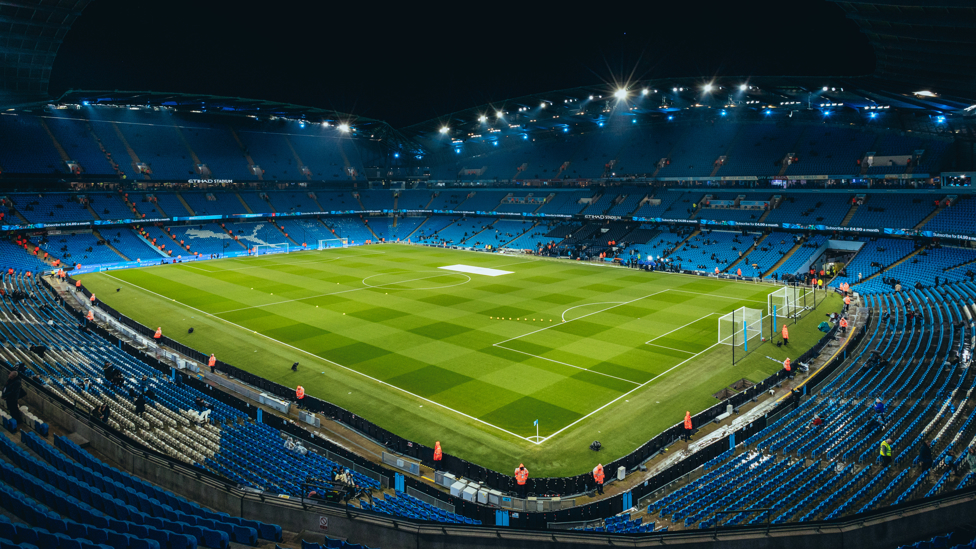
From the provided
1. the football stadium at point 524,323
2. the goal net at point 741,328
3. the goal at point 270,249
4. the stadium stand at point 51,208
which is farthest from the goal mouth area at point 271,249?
the goal net at point 741,328

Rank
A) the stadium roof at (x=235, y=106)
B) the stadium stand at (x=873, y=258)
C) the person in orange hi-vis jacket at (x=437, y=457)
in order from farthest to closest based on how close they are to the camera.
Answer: the stadium roof at (x=235, y=106), the stadium stand at (x=873, y=258), the person in orange hi-vis jacket at (x=437, y=457)

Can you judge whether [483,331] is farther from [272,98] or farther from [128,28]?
[272,98]

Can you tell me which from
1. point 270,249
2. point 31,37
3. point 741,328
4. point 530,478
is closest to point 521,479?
point 530,478

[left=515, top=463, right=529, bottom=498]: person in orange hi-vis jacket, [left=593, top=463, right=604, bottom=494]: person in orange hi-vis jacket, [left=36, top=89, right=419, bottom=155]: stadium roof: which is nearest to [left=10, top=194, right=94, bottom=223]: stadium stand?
[left=36, top=89, right=419, bottom=155]: stadium roof

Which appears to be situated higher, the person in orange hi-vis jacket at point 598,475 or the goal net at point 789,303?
the goal net at point 789,303

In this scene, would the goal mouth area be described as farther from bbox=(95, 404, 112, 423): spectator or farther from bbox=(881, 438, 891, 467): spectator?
bbox=(881, 438, 891, 467): spectator

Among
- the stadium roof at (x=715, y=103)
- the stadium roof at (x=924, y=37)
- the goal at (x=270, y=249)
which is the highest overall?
the stadium roof at (x=715, y=103)

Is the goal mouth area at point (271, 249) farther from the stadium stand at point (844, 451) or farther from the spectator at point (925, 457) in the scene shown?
the spectator at point (925, 457)

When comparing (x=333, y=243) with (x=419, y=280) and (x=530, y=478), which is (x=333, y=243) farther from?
(x=530, y=478)

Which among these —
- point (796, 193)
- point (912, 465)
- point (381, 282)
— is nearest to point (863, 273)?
point (796, 193)
